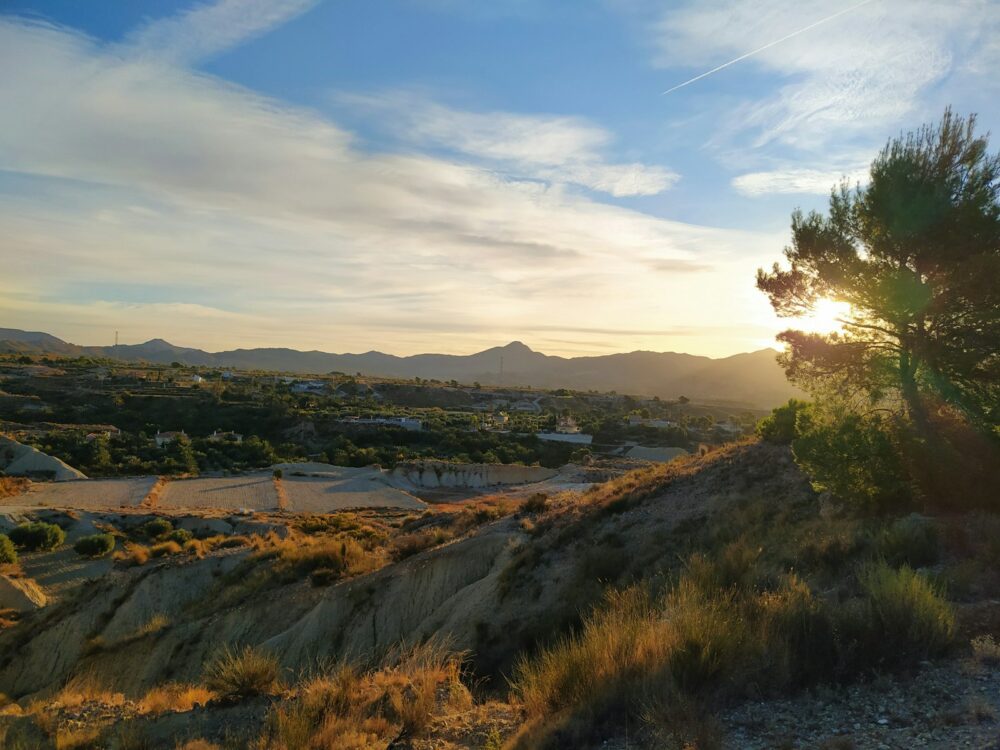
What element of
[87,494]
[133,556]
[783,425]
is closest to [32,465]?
[87,494]

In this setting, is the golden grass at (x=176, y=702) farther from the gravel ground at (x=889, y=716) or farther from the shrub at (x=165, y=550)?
the shrub at (x=165, y=550)

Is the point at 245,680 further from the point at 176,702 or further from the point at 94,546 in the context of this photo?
the point at 94,546

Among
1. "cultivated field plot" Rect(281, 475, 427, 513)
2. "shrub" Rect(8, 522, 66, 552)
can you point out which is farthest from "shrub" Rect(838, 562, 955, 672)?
"cultivated field plot" Rect(281, 475, 427, 513)

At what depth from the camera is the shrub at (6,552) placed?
2866 cm

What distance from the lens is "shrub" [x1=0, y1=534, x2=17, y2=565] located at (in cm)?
2866

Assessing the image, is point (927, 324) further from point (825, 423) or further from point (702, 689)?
point (702, 689)

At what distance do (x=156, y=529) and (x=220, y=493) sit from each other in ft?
43.1

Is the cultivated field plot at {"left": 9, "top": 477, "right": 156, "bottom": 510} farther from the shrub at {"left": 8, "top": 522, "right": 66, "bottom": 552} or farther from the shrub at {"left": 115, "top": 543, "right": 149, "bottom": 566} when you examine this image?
the shrub at {"left": 115, "top": 543, "right": 149, "bottom": 566}

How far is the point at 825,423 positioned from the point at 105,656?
2038cm

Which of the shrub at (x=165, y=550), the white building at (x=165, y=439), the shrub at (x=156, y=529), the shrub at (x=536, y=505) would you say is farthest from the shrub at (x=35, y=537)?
the white building at (x=165, y=439)

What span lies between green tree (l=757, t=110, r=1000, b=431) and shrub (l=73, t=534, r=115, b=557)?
32204 millimetres


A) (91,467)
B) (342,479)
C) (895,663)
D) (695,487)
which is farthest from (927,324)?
(91,467)

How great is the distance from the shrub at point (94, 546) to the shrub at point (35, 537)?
1199 mm

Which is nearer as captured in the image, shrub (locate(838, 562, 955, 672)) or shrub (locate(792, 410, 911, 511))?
shrub (locate(838, 562, 955, 672))
